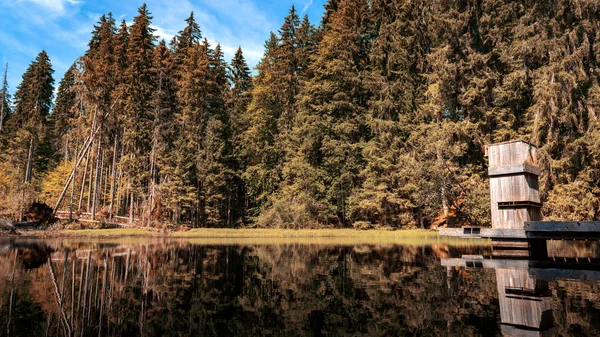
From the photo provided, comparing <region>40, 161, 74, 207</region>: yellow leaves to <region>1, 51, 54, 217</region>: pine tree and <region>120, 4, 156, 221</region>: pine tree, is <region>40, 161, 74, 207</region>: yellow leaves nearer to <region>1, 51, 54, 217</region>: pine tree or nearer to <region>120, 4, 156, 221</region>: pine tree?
<region>1, 51, 54, 217</region>: pine tree

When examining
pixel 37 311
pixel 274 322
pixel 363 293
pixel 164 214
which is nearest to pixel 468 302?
pixel 363 293

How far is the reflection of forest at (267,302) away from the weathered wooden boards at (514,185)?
4.04 m

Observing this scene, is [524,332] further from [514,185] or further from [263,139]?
[263,139]

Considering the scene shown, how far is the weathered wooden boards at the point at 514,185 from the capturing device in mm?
11938

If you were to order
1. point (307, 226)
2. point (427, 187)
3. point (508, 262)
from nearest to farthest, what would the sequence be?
point (508, 262) → point (427, 187) → point (307, 226)

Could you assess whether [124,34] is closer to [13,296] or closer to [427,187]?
[427,187]

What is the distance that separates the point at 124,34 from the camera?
40.7 meters

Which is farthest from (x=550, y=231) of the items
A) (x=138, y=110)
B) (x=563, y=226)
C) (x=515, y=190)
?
(x=138, y=110)

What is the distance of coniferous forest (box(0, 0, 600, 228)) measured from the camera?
2209cm

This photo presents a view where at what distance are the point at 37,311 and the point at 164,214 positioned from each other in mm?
32117

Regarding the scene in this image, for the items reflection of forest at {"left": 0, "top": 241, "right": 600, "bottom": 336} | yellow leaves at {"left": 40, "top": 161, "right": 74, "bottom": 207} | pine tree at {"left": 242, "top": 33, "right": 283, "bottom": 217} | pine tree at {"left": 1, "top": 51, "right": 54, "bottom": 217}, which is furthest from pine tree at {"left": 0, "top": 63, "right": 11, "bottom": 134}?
reflection of forest at {"left": 0, "top": 241, "right": 600, "bottom": 336}

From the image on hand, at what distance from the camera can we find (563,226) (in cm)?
1011

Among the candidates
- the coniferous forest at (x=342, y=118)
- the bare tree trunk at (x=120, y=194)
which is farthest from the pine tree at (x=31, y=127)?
the bare tree trunk at (x=120, y=194)

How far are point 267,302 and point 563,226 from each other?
8.89 metres
